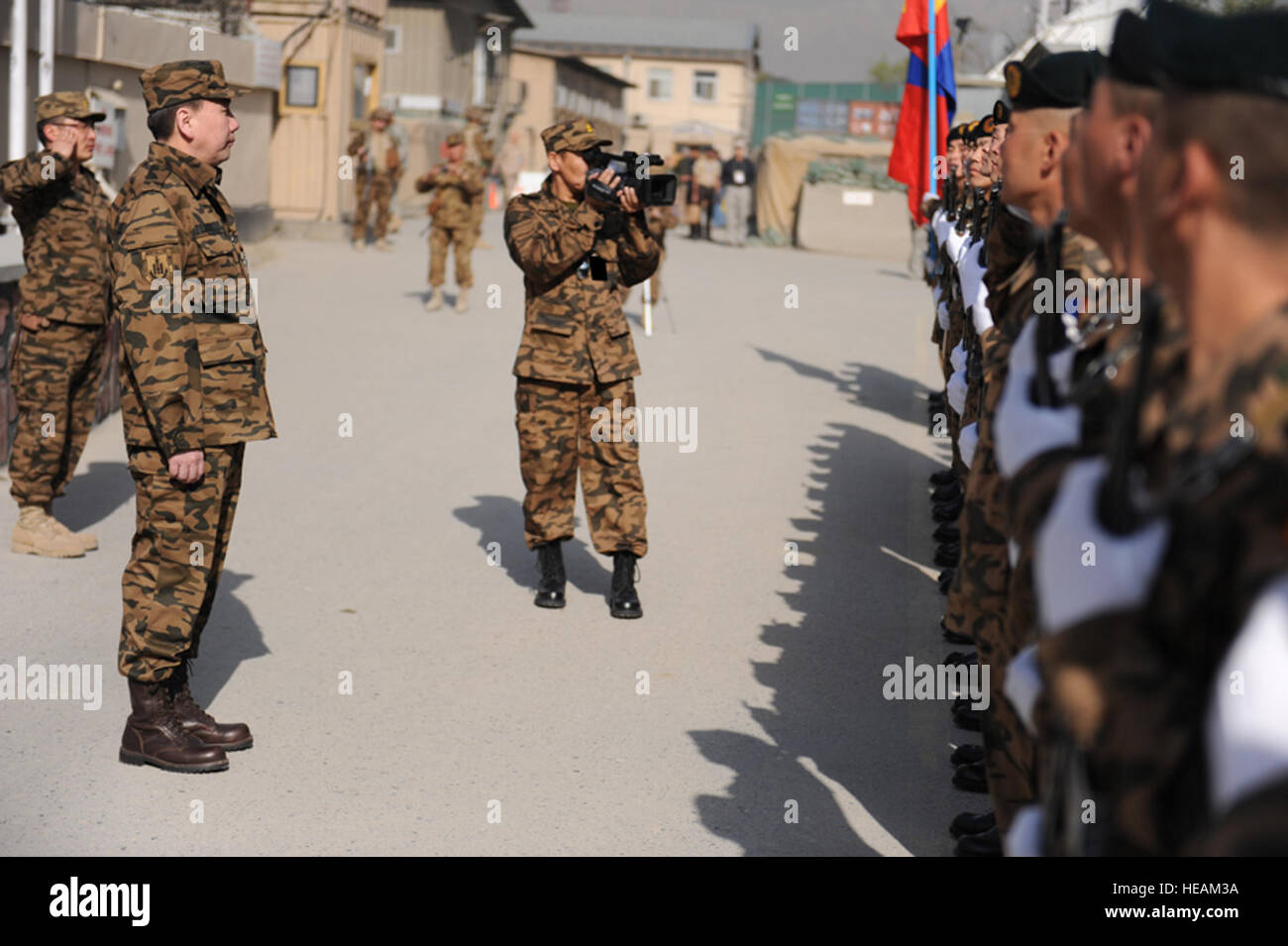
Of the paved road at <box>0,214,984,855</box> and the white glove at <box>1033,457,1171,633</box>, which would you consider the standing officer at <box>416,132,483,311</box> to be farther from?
the white glove at <box>1033,457,1171,633</box>

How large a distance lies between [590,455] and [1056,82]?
3.33m

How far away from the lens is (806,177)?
33.1 m

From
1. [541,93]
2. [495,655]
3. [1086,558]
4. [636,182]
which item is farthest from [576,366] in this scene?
[541,93]

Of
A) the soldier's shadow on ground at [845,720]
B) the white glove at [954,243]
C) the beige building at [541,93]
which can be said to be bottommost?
the soldier's shadow on ground at [845,720]

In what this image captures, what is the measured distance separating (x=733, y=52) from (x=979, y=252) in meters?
68.5

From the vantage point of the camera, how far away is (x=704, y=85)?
72500 mm

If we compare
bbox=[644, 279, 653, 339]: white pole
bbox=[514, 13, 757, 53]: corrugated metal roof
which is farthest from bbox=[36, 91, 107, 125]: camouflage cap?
bbox=[514, 13, 757, 53]: corrugated metal roof

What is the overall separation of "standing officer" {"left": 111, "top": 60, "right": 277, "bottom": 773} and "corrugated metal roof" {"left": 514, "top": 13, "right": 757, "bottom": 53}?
68.8 metres

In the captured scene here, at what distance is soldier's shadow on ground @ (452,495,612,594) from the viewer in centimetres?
734

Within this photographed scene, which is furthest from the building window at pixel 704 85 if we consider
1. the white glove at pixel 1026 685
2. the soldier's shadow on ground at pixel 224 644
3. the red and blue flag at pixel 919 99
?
the white glove at pixel 1026 685

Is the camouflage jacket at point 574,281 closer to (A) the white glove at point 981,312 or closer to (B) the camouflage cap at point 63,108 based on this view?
(A) the white glove at point 981,312

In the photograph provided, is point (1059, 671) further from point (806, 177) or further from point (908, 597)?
point (806, 177)

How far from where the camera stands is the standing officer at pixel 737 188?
32.2 metres

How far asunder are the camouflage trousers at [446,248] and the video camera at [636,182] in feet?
36.5
